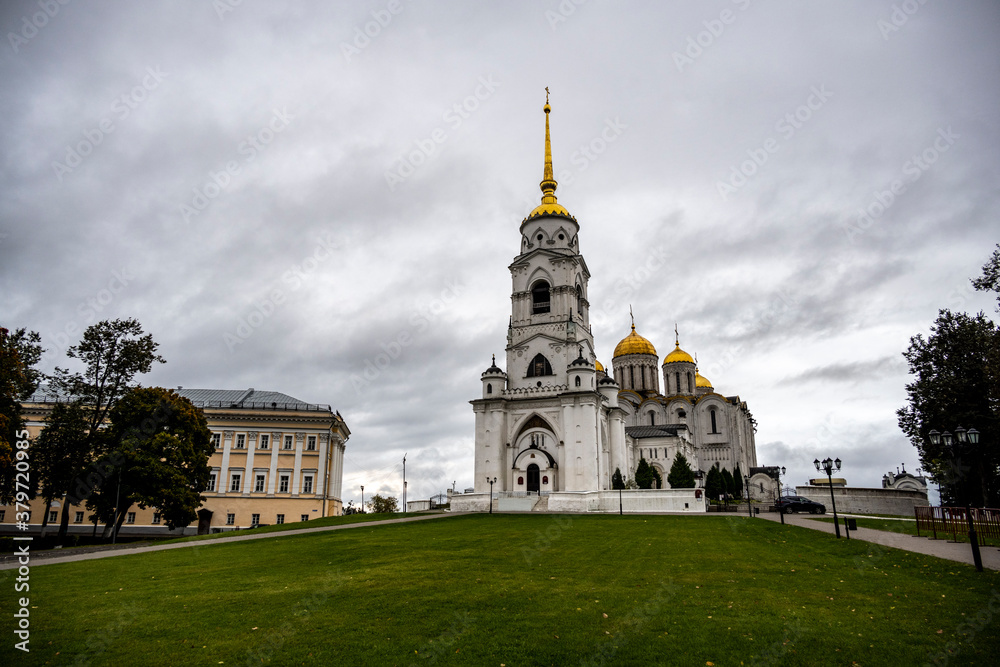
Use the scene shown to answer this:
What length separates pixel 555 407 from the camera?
49.3m

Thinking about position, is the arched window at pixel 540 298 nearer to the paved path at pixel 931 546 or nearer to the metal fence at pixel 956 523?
the paved path at pixel 931 546

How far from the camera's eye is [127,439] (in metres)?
33.8

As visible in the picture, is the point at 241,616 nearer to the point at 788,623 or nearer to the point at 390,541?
the point at 788,623

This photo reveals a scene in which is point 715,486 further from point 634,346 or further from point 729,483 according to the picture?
point 634,346

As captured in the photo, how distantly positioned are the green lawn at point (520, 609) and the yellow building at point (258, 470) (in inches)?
1386

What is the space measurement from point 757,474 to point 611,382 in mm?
28079

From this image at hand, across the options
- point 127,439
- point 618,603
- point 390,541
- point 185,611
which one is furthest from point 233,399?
point 618,603

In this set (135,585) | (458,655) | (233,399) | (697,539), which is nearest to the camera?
(458,655)

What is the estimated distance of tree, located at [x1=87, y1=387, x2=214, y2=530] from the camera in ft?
109

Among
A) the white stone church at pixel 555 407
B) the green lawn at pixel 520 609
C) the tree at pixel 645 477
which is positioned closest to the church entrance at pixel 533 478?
the white stone church at pixel 555 407

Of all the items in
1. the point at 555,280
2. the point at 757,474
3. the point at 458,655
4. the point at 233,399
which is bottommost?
the point at 458,655

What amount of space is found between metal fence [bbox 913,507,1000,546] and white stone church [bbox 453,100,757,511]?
18343 mm

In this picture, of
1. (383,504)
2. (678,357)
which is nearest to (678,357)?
(678,357)

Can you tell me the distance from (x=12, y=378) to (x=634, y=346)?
6786 centimetres
